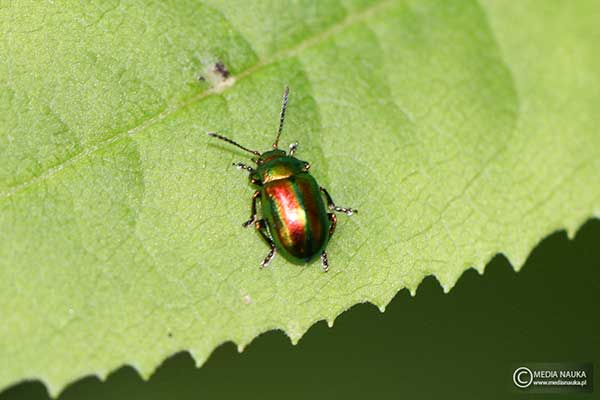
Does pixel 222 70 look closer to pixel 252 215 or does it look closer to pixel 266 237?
pixel 252 215

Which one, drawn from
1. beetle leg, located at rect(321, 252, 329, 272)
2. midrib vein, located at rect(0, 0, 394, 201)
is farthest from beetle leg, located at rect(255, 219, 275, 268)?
midrib vein, located at rect(0, 0, 394, 201)

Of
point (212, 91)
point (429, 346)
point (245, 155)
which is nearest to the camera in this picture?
point (212, 91)

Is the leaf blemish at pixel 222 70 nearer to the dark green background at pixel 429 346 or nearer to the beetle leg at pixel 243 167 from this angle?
the beetle leg at pixel 243 167

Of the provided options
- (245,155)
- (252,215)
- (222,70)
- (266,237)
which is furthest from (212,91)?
(266,237)

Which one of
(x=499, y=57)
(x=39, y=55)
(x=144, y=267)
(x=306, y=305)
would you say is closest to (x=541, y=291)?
(x=499, y=57)

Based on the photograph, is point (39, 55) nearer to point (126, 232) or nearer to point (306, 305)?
point (126, 232)

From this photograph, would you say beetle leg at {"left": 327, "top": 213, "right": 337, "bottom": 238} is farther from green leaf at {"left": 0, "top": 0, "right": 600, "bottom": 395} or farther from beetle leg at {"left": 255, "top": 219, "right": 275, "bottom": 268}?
beetle leg at {"left": 255, "top": 219, "right": 275, "bottom": 268}
